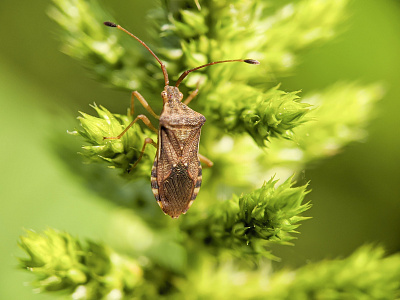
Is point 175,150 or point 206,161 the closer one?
point 206,161

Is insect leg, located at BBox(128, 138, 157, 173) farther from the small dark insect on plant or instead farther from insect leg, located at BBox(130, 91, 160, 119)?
insect leg, located at BBox(130, 91, 160, 119)

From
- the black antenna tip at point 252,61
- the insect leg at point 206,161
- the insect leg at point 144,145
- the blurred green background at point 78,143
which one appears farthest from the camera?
the blurred green background at point 78,143

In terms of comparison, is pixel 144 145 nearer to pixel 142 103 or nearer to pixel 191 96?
pixel 191 96

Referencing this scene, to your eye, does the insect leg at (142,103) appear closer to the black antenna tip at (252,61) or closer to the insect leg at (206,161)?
the insect leg at (206,161)

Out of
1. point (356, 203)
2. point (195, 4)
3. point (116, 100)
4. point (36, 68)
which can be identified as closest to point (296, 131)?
point (195, 4)

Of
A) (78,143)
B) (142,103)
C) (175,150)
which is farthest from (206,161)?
(78,143)

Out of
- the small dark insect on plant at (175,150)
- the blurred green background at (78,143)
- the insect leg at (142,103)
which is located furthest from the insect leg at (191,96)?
the blurred green background at (78,143)
